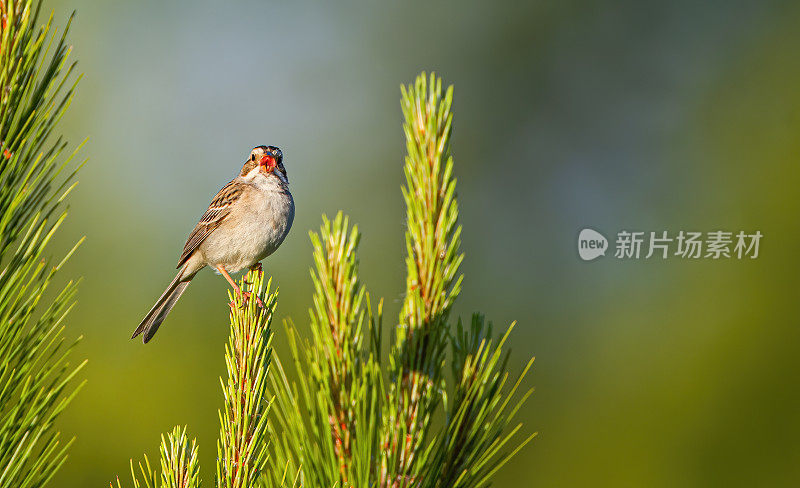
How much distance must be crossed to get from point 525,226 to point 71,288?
44.0 ft

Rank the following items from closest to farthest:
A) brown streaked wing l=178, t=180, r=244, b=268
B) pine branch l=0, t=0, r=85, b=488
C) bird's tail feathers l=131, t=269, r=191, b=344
Result: 1. pine branch l=0, t=0, r=85, b=488
2. bird's tail feathers l=131, t=269, r=191, b=344
3. brown streaked wing l=178, t=180, r=244, b=268

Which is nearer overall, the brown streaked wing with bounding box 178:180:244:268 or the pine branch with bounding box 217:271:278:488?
the pine branch with bounding box 217:271:278:488

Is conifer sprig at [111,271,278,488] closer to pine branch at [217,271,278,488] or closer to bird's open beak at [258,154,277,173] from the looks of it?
pine branch at [217,271,278,488]

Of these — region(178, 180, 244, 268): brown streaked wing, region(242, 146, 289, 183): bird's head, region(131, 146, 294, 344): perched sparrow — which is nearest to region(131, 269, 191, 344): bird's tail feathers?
region(131, 146, 294, 344): perched sparrow

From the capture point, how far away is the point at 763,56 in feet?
48.2

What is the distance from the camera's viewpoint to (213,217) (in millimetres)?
6047

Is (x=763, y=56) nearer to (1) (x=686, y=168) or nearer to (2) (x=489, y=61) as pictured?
(1) (x=686, y=168)

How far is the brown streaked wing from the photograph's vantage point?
5980 millimetres

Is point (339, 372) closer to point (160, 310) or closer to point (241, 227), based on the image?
point (241, 227)

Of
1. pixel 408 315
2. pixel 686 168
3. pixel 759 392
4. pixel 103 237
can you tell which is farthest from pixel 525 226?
pixel 408 315

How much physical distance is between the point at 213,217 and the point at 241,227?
2.08 feet

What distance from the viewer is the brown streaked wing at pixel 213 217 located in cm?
598

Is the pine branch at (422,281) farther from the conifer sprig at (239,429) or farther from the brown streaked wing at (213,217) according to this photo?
the brown streaked wing at (213,217)

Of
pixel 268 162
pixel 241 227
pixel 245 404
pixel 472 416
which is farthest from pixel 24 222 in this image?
pixel 268 162
